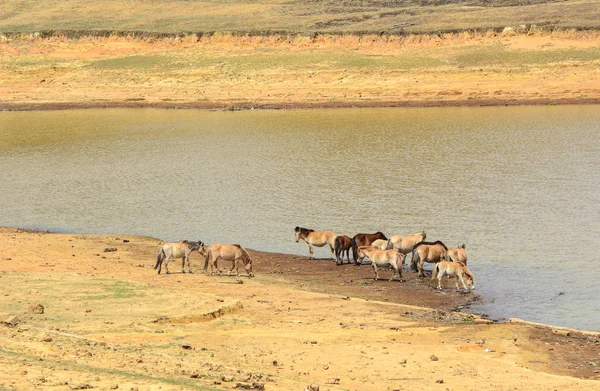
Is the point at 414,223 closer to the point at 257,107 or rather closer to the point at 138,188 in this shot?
the point at 138,188

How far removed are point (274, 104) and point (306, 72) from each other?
256 inches

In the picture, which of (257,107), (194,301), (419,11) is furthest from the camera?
(419,11)

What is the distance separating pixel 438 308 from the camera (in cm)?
1888

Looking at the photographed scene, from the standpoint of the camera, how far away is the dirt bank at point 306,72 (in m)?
57.5

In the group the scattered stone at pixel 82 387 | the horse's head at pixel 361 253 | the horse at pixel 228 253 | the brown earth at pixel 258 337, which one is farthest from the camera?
the horse's head at pixel 361 253

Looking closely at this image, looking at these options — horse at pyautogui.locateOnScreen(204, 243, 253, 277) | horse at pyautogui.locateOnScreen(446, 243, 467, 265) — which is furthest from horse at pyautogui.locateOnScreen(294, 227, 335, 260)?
horse at pyautogui.locateOnScreen(446, 243, 467, 265)

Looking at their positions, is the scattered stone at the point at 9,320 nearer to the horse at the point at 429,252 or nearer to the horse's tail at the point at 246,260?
the horse's tail at the point at 246,260

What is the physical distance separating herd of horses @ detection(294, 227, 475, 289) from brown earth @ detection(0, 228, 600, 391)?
18.1 inches

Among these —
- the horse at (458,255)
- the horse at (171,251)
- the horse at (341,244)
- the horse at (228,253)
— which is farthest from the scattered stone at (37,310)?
the horse at (458,255)

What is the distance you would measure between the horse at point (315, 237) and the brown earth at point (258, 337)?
1318mm

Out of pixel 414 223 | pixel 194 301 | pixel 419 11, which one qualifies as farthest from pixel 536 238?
pixel 419 11

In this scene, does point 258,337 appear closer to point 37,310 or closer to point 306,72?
point 37,310

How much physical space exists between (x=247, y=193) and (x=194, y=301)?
14.5 m

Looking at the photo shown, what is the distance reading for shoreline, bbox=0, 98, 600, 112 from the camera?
54.0 meters
